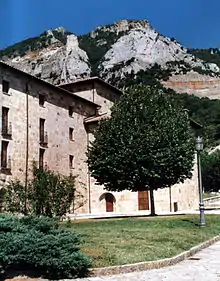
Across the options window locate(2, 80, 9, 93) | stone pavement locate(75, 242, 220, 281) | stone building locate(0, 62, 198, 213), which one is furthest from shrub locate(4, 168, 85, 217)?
window locate(2, 80, 9, 93)

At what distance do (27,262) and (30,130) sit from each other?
2618 centimetres

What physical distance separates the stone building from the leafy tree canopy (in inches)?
260

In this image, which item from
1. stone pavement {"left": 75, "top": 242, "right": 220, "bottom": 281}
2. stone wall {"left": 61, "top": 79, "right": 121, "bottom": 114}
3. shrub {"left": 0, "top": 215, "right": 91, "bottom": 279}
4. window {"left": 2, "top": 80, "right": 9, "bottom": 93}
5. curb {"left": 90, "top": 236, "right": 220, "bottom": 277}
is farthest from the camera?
stone wall {"left": 61, "top": 79, "right": 121, "bottom": 114}

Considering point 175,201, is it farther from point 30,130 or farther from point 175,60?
point 175,60

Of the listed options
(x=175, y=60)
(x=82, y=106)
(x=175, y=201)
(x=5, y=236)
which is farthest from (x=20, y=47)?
(x=5, y=236)

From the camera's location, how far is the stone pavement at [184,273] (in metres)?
8.39

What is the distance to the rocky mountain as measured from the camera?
101 meters

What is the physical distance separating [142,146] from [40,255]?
58.6 feet

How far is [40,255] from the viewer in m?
8.31

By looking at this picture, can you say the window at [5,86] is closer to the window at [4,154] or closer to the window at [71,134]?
the window at [4,154]

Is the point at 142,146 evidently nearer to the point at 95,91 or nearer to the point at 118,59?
the point at 95,91

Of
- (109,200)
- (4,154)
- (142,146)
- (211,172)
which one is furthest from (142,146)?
(211,172)

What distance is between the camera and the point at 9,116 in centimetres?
3164

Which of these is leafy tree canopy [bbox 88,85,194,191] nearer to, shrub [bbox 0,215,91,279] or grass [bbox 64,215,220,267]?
grass [bbox 64,215,220,267]
